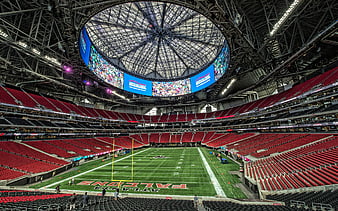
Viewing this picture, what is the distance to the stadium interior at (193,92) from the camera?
1223cm

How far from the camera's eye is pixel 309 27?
2173 cm

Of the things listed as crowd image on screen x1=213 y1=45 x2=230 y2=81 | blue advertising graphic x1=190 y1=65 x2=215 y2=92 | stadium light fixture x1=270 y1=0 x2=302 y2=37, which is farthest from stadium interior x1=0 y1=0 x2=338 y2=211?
blue advertising graphic x1=190 y1=65 x2=215 y2=92

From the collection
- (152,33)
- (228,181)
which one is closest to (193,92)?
(152,33)

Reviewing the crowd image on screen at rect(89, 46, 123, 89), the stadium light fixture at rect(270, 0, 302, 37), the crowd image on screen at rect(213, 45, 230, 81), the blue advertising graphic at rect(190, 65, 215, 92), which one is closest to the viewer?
the stadium light fixture at rect(270, 0, 302, 37)

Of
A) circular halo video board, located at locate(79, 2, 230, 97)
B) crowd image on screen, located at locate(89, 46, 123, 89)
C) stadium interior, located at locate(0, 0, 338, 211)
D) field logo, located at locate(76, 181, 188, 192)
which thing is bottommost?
field logo, located at locate(76, 181, 188, 192)

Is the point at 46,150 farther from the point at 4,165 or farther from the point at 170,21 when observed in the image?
the point at 170,21

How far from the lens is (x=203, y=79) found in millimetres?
44719

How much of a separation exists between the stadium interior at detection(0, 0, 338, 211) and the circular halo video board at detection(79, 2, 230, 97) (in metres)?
0.31

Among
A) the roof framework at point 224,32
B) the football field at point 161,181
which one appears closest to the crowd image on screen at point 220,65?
the roof framework at point 224,32

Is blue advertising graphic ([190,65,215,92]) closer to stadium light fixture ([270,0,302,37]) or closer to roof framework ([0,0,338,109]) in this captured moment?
roof framework ([0,0,338,109])

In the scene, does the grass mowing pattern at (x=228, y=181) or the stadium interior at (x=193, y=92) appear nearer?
the stadium interior at (x=193, y=92)

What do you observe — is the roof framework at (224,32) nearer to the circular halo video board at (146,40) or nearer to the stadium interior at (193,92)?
the stadium interior at (193,92)

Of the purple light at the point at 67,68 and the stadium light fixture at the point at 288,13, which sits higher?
the purple light at the point at 67,68

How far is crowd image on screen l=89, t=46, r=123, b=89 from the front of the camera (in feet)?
108
